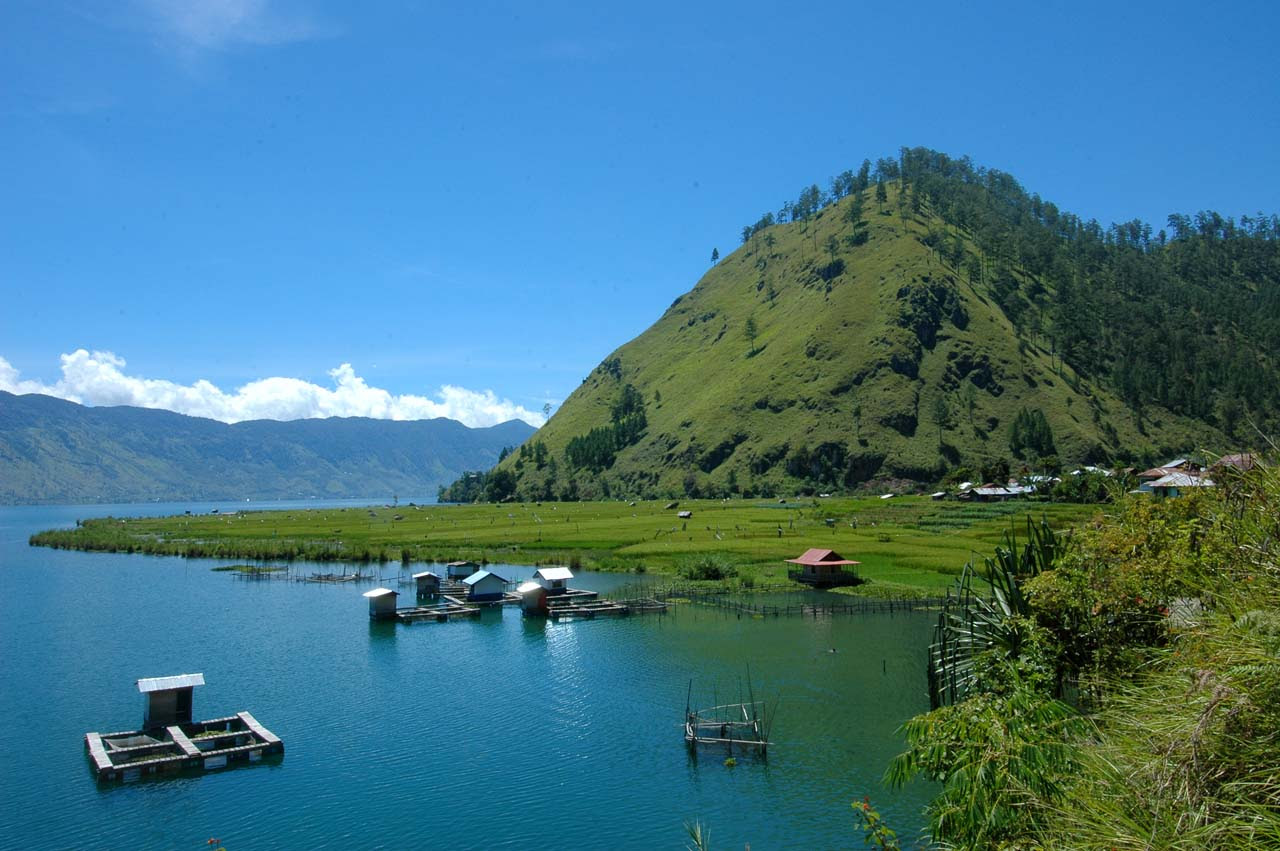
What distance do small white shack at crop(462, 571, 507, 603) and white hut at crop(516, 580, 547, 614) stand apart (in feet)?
20.9

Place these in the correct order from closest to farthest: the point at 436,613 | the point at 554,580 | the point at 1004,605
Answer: the point at 1004,605, the point at 436,613, the point at 554,580

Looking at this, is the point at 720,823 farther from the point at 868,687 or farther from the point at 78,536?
the point at 78,536

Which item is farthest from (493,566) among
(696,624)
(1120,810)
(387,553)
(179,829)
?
(1120,810)

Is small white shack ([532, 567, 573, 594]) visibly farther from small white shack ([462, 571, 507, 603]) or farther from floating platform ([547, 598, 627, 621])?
small white shack ([462, 571, 507, 603])

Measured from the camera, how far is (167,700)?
40062 mm

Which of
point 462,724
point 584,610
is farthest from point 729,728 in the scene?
point 584,610

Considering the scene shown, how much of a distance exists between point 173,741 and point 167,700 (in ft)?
9.55

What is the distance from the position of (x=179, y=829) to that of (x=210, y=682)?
70.2 ft

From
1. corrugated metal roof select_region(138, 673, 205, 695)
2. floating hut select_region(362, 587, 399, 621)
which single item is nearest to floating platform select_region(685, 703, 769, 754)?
corrugated metal roof select_region(138, 673, 205, 695)

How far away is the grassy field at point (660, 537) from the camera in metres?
93.1

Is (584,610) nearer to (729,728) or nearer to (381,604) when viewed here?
(381,604)

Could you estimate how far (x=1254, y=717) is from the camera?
26.5ft

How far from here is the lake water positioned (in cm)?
2997

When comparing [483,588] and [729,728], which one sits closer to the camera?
[729,728]
